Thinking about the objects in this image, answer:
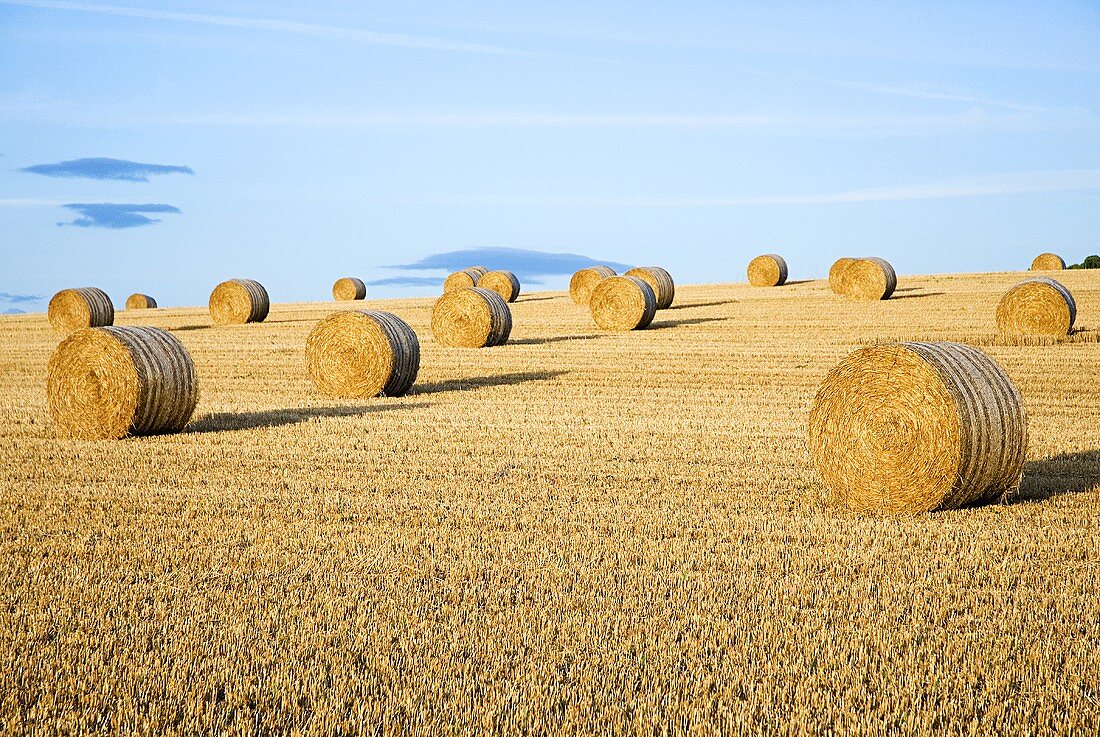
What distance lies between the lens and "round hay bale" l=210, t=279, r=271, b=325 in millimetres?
35062

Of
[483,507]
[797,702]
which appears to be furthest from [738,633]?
[483,507]

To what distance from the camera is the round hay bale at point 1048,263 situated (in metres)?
47.7

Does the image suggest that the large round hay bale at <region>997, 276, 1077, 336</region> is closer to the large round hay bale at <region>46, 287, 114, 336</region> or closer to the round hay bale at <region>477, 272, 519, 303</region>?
the round hay bale at <region>477, 272, 519, 303</region>

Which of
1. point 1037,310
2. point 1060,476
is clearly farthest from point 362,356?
point 1037,310

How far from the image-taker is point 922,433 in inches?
343

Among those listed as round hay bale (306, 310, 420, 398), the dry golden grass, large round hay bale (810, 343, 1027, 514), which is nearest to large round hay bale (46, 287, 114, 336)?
round hay bale (306, 310, 420, 398)

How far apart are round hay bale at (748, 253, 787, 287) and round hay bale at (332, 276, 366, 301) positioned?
18532mm

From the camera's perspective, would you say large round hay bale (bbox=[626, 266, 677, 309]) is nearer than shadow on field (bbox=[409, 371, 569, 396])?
No

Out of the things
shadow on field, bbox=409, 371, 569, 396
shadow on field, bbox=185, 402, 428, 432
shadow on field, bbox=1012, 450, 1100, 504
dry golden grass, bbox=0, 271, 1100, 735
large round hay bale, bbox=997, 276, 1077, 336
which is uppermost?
large round hay bale, bbox=997, 276, 1077, 336

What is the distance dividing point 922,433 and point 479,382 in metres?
10.4

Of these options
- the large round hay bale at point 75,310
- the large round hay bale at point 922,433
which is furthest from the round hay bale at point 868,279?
the large round hay bale at point 922,433

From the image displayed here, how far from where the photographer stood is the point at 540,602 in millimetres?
5848

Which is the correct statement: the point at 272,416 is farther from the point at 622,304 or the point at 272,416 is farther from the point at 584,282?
the point at 584,282

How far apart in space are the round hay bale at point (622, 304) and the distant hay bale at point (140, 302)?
107ft
